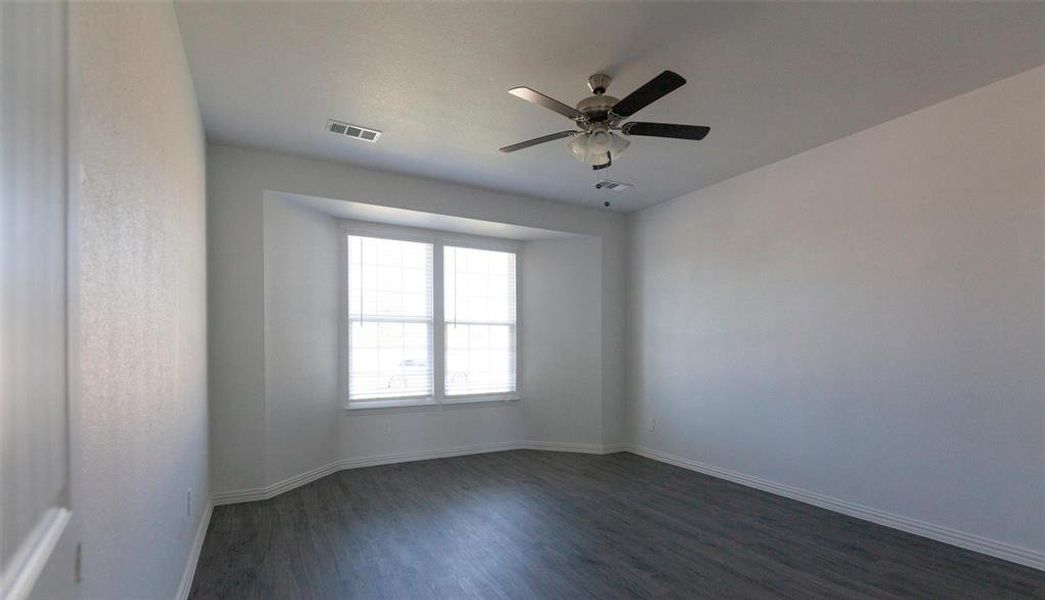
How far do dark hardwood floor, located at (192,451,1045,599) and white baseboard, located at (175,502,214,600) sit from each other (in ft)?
0.18

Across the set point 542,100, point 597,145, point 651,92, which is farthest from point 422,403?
point 651,92

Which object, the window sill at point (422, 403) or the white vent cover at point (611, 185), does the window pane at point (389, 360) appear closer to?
the window sill at point (422, 403)

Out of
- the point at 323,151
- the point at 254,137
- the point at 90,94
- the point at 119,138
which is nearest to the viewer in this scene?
the point at 90,94

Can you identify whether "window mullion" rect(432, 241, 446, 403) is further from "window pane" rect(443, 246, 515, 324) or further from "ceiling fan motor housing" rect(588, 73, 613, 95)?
"ceiling fan motor housing" rect(588, 73, 613, 95)

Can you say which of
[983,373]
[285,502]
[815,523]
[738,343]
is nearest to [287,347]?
[285,502]

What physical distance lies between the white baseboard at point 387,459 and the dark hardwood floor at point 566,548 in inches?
4.3

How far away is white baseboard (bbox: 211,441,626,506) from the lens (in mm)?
3971

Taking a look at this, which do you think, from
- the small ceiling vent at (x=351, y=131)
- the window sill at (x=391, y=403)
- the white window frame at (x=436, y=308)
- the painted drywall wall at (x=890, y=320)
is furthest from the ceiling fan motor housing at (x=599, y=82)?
the window sill at (x=391, y=403)

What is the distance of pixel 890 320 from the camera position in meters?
3.59

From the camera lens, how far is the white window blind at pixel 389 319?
5129mm

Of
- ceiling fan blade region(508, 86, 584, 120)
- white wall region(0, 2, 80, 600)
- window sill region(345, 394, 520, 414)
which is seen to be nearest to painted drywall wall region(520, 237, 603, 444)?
window sill region(345, 394, 520, 414)

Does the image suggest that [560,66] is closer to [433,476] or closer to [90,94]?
[90,94]

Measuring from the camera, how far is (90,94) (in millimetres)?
1213

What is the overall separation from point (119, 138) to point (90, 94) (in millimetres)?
308
